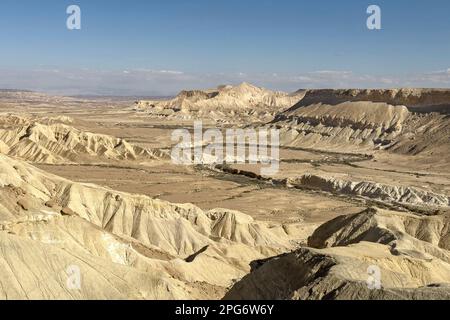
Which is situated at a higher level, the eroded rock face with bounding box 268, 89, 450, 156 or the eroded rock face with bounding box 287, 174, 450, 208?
the eroded rock face with bounding box 268, 89, 450, 156

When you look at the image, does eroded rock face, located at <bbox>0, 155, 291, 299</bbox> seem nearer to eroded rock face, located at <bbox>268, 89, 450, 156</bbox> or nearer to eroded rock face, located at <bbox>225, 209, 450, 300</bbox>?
eroded rock face, located at <bbox>225, 209, 450, 300</bbox>

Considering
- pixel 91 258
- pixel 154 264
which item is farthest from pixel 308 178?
pixel 91 258

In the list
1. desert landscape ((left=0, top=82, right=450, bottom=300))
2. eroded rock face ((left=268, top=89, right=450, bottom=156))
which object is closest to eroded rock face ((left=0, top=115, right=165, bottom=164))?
desert landscape ((left=0, top=82, right=450, bottom=300))

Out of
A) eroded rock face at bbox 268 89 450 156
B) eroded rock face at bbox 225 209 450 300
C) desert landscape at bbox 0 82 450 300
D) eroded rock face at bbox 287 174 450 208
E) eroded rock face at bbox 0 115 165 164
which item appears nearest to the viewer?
eroded rock face at bbox 225 209 450 300

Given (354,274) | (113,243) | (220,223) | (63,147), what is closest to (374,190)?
(220,223)

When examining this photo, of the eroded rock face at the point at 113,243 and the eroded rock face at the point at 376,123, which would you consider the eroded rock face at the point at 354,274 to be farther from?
the eroded rock face at the point at 376,123

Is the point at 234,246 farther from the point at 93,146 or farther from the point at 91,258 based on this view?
the point at 93,146

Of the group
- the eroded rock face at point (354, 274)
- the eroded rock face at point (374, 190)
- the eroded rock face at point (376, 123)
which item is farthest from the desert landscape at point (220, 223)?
the eroded rock face at point (376, 123)

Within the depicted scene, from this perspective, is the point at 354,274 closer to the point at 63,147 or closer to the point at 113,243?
the point at 113,243
